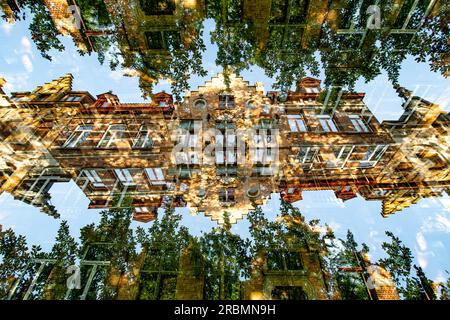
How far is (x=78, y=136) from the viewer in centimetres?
1565

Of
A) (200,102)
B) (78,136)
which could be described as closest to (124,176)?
(78,136)

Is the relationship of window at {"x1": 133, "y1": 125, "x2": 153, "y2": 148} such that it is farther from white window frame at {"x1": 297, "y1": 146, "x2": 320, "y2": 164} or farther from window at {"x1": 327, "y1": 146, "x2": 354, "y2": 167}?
window at {"x1": 327, "y1": 146, "x2": 354, "y2": 167}

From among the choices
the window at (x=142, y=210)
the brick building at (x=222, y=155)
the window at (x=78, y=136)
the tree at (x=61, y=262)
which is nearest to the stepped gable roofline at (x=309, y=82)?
the brick building at (x=222, y=155)

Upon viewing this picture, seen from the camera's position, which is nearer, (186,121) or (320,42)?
(320,42)

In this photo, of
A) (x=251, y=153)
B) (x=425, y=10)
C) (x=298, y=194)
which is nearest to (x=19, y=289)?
(x=251, y=153)

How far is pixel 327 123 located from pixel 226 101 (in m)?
8.14

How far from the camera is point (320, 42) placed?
495 inches

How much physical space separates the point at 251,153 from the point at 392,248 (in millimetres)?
9254

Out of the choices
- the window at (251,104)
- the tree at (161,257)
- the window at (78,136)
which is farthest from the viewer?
the window at (251,104)

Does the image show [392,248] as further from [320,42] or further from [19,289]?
[19,289]

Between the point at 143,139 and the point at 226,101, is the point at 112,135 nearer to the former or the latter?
the point at 143,139

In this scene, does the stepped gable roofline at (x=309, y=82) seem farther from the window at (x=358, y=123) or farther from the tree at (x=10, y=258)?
the tree at (x=10, y=258)

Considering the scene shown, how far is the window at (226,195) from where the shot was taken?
1396 cm

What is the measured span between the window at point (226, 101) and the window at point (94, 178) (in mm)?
10355
